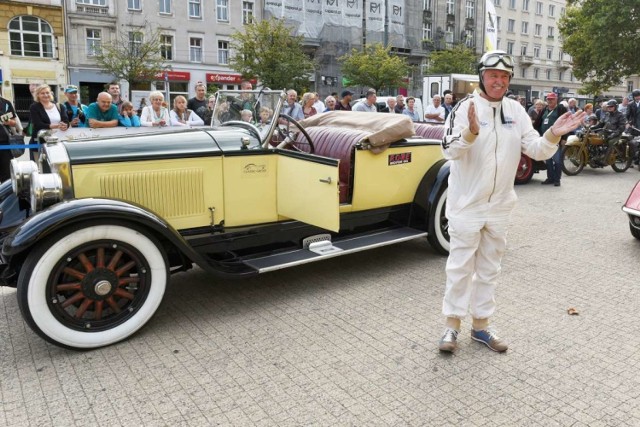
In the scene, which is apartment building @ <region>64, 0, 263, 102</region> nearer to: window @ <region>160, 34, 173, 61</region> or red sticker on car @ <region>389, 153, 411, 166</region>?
window @ <region>160, 34, 173, 61</region>

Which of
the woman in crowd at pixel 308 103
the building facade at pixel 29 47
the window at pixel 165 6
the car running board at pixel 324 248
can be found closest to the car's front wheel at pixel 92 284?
the car running board at pixel 324 248

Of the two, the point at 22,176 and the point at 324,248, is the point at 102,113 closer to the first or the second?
the point at 22,176

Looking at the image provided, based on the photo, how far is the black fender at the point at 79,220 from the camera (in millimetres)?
3309

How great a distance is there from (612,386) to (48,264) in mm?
3451

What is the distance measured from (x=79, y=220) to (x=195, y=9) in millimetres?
36221

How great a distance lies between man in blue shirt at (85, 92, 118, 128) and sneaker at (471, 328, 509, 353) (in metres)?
4.95

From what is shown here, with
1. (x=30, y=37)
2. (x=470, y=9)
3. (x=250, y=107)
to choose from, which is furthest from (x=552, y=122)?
(x=470, y=9)

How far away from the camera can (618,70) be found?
26.9 m

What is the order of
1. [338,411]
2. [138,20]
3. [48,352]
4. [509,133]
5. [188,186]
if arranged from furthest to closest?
[138,20] → [188,186] → [48,352] → [509,133] → [338,411]

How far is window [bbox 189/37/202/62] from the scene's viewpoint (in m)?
36.3

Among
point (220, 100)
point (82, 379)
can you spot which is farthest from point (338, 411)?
point (220, 100)

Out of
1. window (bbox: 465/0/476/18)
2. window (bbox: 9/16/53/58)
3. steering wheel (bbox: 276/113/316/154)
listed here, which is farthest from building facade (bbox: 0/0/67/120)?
window (bbox: 465/0/476/18)

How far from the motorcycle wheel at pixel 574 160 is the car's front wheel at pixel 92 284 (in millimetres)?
11203

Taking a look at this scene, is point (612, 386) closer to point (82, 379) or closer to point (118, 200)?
point (82, 379)
